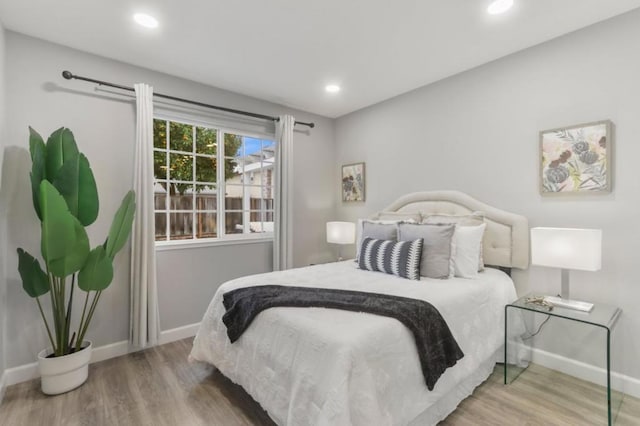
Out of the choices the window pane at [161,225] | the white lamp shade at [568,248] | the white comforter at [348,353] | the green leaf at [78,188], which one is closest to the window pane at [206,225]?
the window pane at [161,225]

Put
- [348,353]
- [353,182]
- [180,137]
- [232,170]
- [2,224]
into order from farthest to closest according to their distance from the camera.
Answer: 1. [353,182]
2. [232,170]
3. [180,137]
4. [2,224]
5. [348,353]

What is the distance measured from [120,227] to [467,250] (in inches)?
108

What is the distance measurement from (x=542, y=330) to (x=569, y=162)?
4.50 feet

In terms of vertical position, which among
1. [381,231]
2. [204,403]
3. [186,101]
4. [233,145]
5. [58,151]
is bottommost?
[204,403]

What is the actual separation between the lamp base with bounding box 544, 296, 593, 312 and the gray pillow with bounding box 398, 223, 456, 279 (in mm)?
700

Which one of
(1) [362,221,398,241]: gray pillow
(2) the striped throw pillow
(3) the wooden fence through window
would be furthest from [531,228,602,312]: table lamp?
(3) the wooden fence through window

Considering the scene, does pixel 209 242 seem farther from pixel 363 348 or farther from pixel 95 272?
pixel 363 348

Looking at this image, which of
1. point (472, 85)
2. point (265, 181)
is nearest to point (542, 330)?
point (472, 85)

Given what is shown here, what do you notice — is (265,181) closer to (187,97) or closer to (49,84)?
(187,97)

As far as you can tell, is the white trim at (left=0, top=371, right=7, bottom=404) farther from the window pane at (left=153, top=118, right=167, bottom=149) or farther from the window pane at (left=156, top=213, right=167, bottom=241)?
the window pane at (left=153, top=118, right=167, bottom=149)

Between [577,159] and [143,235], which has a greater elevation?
[577,159]

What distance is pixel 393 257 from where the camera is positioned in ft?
8.54

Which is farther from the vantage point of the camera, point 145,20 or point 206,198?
point 206,198

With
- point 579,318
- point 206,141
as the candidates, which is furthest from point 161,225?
point 579,318
